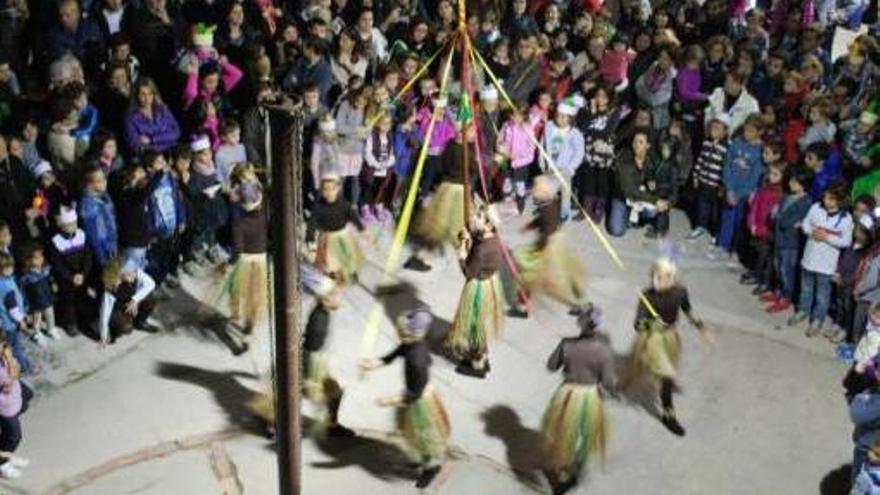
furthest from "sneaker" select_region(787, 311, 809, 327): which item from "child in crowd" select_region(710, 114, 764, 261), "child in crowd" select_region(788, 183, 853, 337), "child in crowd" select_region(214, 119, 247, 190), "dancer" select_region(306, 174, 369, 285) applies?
"child in crowd" select_region(214, 119, 247, 190)

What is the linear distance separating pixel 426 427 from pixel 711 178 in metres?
4.95

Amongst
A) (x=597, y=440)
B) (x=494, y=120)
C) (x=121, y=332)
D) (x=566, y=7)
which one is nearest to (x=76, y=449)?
(x=121, y=332)

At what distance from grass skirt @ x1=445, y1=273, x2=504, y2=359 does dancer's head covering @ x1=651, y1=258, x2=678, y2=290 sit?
56.5 inches

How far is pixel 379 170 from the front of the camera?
488 inches

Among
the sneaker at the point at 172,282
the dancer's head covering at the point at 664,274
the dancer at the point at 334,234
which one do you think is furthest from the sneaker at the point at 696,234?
the sneaker at the point at 172,282

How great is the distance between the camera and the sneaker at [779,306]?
37.9 ft

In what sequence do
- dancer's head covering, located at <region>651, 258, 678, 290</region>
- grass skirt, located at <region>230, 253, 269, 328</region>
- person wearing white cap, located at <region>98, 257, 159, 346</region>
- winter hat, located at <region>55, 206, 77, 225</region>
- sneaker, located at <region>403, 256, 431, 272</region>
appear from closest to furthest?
dancer's head covering, located at <region>651, 258, 678, 290</region> < winter hat, located at <region>55, 206, 77, 225</region> < person wearing white cap, located at <region>98, 257, 159, 346</region> < grass skirt, located at <region>230, 253, 269, 328</region> < sneaker, located at <region>403, 256, 431, 272</region>

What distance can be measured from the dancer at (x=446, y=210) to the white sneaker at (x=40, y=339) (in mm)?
3500

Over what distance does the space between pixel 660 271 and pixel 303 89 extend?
14.3ft

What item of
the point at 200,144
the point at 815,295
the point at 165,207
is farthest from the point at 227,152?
the point at 815,295

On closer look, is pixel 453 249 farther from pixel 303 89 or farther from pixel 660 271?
pixel 660 271

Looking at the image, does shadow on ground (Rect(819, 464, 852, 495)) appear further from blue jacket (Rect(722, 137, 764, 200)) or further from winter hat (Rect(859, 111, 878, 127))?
winter hat (Rect(859, 111, 878, 127))

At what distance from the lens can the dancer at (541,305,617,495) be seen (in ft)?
28.5

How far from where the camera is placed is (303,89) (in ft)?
39.2
